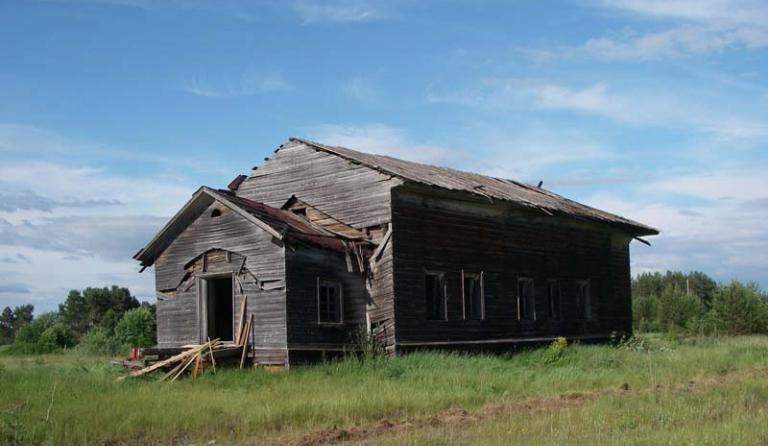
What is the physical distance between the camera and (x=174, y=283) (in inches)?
887

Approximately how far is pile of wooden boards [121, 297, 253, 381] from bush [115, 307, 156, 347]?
15.9 m

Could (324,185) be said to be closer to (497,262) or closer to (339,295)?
(339,295)

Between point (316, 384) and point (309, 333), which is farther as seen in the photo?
point (309, 333)

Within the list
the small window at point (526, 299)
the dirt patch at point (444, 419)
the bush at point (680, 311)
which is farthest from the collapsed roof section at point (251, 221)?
the bush at point (680, 311)

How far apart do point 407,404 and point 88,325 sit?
146 ft

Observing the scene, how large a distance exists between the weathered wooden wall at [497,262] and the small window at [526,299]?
0.20 metres

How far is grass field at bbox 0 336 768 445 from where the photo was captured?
11469 mm

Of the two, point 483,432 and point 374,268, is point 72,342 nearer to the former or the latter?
point 374,268

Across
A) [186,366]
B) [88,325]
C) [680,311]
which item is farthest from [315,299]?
[88,325]

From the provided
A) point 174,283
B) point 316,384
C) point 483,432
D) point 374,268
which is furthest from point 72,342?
point 483,432

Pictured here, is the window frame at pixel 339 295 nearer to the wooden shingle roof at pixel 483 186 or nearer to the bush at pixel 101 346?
the wooden shingle roof at pixel 483 186

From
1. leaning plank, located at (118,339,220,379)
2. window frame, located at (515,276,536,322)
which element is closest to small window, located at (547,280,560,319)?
window frame, located at (515,276,536,322)

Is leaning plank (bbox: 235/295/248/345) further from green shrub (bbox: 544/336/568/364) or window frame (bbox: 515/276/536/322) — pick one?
window frame (bbox: 515/276/536/322)

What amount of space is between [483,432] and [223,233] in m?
11.5
